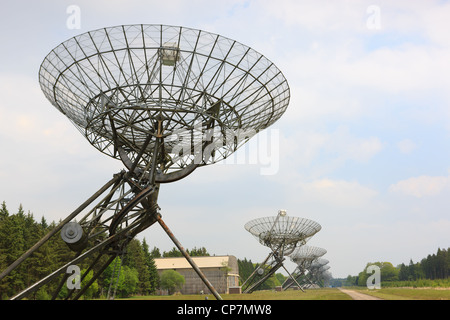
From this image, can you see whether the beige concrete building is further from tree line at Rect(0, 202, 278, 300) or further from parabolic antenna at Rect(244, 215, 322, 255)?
parabolic antenna at Rect(244, 215, 322, 255)

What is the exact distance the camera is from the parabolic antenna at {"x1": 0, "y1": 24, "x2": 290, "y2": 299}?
21.0 m

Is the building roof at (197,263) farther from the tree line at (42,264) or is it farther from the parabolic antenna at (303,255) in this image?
the parabolic antenna at (303,255)

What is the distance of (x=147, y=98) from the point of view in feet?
69.8

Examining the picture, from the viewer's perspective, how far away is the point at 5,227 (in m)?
54.3

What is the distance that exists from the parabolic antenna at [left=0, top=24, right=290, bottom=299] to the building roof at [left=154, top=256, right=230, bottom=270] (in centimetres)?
7648

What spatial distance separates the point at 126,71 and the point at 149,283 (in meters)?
79.9

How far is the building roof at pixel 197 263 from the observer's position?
3898 inches

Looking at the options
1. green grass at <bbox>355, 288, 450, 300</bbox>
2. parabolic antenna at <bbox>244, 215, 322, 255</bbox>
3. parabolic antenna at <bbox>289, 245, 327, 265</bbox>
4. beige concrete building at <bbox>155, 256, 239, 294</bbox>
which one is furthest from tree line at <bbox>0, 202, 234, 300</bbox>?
parabolic antenna at <bbox>289, 245, 327, 265</bbox>

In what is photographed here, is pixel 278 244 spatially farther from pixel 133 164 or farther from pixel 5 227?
pixel 5 227
